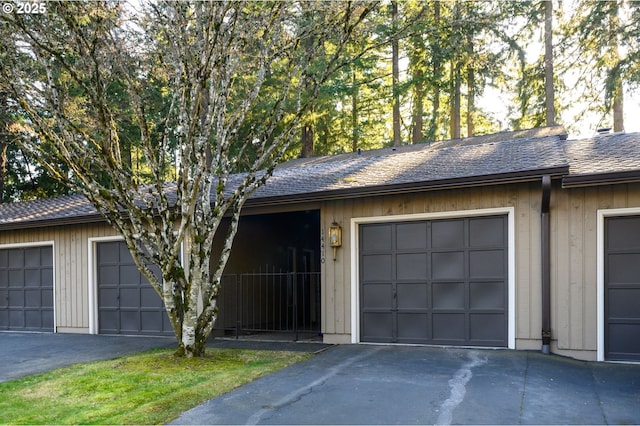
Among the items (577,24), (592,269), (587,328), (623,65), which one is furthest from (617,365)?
(577,24)

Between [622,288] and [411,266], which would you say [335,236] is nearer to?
[411,266]

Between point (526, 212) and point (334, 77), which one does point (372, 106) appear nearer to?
point (334, 77)

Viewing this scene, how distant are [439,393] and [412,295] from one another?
285 centimetres

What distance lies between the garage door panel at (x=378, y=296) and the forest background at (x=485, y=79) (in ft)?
24.4

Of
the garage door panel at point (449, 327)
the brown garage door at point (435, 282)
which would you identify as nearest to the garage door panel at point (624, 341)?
the brown garage door at point (435, 282)

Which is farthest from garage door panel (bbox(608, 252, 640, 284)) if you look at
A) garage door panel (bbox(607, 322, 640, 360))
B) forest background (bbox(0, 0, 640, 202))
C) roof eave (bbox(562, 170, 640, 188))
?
forest background (bbox(0, 0, 640, 202))

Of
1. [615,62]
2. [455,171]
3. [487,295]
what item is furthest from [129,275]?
[615,62]

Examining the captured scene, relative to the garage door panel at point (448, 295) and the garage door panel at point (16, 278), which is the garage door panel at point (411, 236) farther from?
the garage door panel at point (16, 278)

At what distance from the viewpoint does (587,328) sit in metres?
6.61

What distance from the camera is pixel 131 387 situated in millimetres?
5605

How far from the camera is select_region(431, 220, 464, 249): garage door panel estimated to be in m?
7.53

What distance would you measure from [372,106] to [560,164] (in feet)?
55.1

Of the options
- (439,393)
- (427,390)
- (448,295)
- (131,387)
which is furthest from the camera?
(448,295)

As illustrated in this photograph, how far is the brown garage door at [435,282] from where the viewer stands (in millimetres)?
7277
